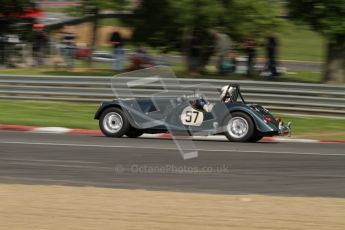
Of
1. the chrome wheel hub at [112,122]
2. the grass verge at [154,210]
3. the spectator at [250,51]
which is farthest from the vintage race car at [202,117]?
the spectator at [250,51]

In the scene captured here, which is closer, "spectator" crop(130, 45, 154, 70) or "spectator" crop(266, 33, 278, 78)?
"spectator" crop(266, 33, 278, 78)

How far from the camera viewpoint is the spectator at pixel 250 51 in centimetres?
2022

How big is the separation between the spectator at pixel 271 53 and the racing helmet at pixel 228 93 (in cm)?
826

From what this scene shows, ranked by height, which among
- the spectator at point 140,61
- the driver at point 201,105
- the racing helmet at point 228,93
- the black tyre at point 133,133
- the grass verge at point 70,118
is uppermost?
the racing helmet at point 228,93

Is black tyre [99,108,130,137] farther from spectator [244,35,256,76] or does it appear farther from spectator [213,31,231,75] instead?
spectator [213,31,231,75]

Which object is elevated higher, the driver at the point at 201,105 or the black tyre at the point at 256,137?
the driver at the point at 201,105

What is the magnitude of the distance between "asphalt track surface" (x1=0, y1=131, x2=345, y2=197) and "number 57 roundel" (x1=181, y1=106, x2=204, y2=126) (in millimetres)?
404

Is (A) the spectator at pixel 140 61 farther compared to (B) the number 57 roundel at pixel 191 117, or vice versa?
(A) the spectator at pixel 140 61

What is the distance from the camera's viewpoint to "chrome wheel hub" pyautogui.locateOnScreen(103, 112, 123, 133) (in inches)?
505

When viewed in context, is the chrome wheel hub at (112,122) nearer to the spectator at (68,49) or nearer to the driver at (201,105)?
the driver at (201,105)

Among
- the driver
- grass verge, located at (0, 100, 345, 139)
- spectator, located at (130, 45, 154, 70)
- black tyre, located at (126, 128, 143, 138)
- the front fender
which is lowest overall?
grass verge, located at (0, 100, 345, 139)

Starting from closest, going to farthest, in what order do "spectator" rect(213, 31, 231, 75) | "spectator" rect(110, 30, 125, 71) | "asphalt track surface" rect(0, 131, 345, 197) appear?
"asphalt track surface" rect(0, 131, 345, 197) < "spectator" rect(213, 31, 231, 75) < "spectator" rect(110, 30, 125, 71)

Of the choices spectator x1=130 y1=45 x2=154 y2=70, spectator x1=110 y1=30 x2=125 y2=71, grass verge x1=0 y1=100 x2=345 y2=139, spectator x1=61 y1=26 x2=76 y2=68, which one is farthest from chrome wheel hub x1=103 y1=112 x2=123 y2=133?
spectator x1=61 y1=26 x2=76 y2=68

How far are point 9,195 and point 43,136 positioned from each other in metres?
6.07
